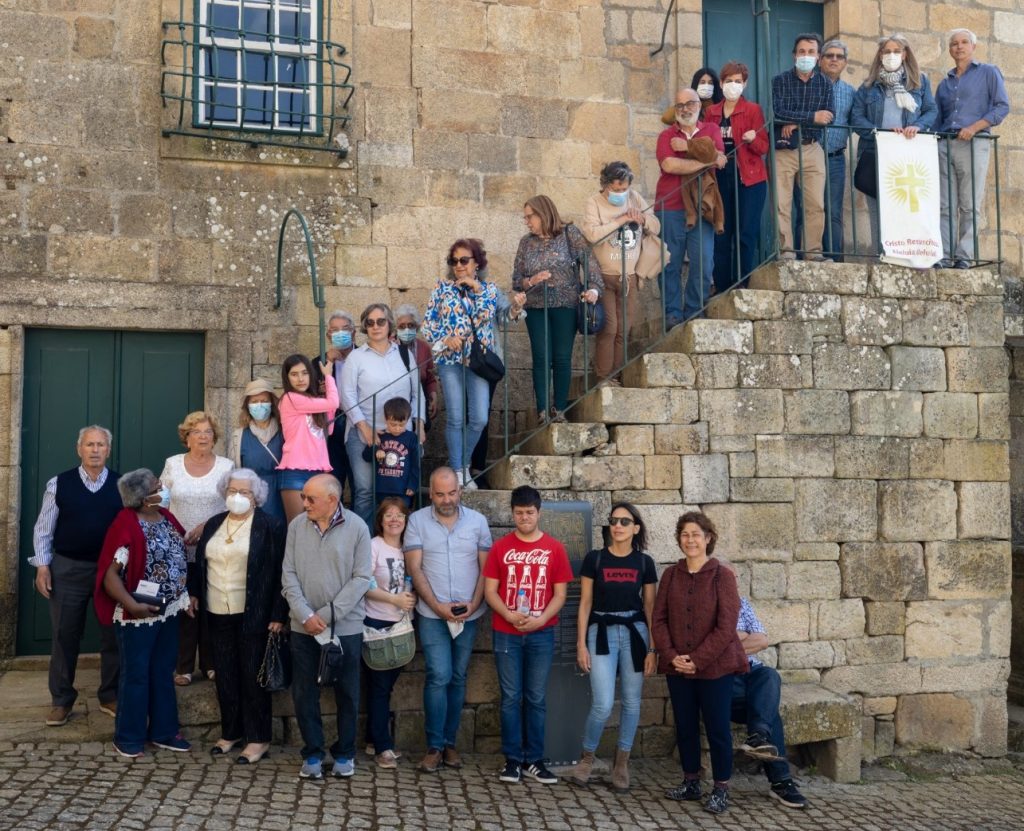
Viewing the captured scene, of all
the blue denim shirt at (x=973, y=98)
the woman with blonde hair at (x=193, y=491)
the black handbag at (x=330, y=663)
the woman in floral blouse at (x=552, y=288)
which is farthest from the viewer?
the blue denim shirt at (x=973, y=98)

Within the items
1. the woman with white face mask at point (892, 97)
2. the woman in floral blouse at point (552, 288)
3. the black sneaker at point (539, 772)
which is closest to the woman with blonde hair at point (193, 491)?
the black sneaker at point (539, 772)

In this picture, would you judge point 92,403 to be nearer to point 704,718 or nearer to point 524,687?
point 524,687

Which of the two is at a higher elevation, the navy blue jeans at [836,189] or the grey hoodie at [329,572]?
the navy blue jeans at [836,189]

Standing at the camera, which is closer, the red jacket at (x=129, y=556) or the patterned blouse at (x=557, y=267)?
the red jacket at (x=129, y=556)

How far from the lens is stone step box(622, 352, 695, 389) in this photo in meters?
6.91

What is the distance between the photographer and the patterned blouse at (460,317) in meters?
6.82

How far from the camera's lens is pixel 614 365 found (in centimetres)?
754

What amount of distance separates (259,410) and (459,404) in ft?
3.71

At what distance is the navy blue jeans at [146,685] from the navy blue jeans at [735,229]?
13.2 ft

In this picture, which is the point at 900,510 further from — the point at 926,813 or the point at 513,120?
the point at 513,120

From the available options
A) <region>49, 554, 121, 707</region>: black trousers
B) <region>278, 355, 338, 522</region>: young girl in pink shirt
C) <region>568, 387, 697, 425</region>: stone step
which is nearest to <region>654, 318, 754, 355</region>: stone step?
<region>568, 387, 697, 425</region>: stone step

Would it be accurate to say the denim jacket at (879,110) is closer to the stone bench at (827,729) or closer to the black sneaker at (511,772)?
the stone bench at (827,729)

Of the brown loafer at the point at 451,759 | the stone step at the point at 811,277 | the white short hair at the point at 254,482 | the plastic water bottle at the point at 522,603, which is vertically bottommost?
the brown loafer at the point at 451,759

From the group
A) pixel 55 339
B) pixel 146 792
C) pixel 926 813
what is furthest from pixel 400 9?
pixel 926 813
